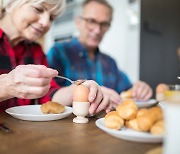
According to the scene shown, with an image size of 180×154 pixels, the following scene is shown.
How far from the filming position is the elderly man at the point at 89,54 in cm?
202

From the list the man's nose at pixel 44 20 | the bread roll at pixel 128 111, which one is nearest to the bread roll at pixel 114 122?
the bread roll at pixel 128 111

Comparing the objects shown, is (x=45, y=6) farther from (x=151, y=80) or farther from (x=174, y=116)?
(x=151, y=80)

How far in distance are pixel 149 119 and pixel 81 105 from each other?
0.27m

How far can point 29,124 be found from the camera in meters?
0.72

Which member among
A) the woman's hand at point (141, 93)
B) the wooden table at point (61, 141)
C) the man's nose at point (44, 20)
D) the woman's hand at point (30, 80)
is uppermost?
the man's nose at point (44, 20)

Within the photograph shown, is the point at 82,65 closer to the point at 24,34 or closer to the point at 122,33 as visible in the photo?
the point at 24,34

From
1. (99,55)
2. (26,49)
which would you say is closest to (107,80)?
(99,55)

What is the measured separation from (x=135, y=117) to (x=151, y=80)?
2.57 meters

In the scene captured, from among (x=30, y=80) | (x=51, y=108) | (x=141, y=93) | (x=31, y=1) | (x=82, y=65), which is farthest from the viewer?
(x=82, y=65)

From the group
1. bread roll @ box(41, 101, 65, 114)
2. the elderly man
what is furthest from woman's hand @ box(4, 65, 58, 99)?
the elderly man

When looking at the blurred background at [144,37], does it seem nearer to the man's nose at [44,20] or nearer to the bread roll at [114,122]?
the man's nose at [44,20]

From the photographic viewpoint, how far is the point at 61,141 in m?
0.57

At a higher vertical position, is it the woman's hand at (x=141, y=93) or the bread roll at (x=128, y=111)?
the bread roll at (x=128, y=111)

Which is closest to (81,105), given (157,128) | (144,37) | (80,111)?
(80,111)
